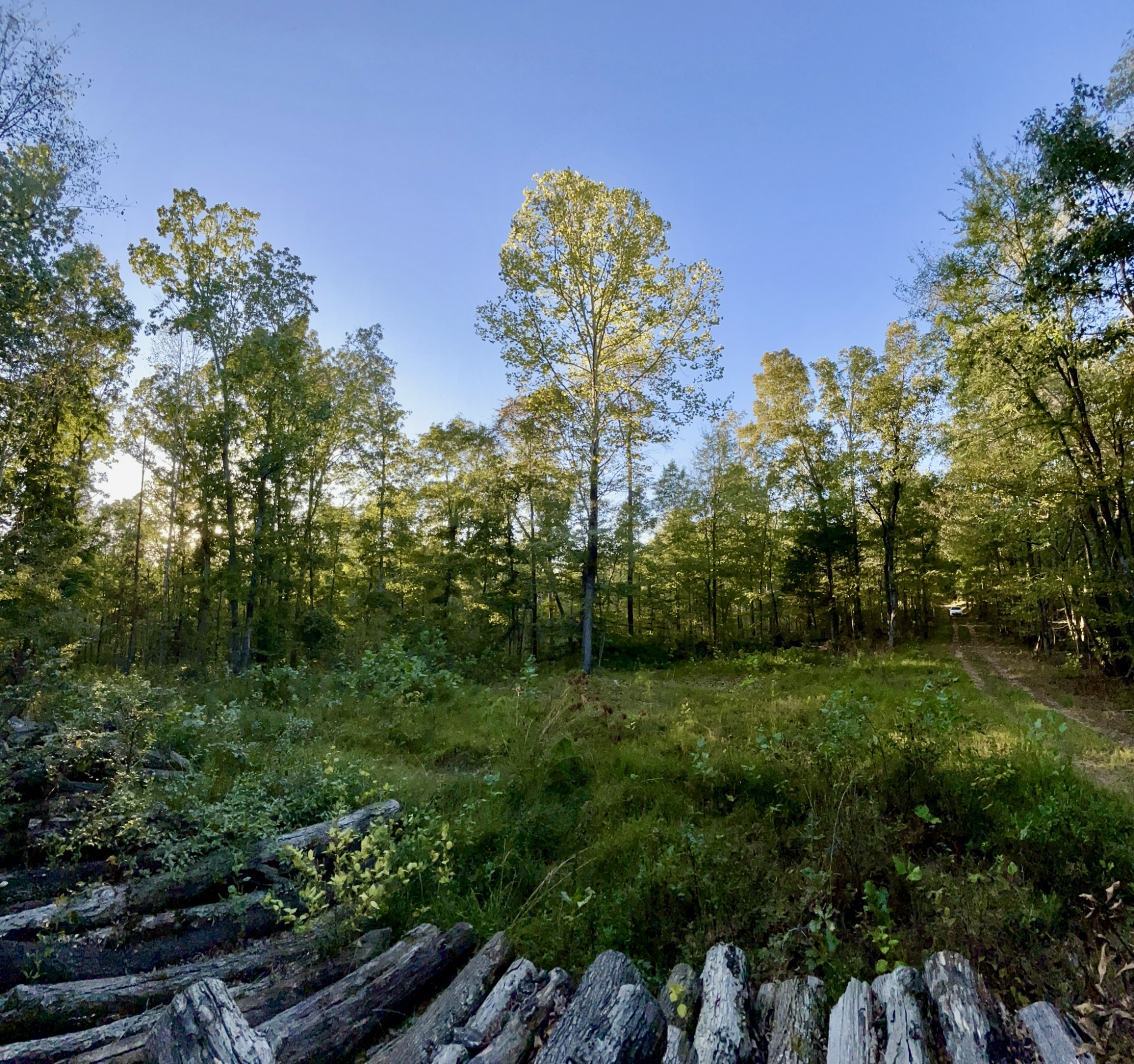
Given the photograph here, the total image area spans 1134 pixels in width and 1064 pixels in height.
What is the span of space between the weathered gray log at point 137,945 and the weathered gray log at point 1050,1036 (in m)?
4.24

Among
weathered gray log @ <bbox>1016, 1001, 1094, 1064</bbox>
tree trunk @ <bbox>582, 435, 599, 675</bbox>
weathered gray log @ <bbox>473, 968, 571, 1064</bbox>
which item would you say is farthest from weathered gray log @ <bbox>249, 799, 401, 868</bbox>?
tree trunk @ <bbox>582, 435, 599, 675</bbox>

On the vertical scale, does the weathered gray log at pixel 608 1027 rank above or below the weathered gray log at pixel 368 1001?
above

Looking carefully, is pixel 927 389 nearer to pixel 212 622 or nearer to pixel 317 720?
pixel 317 720

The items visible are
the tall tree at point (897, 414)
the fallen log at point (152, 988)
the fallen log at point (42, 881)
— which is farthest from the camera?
the tall tree at point (897, 414)

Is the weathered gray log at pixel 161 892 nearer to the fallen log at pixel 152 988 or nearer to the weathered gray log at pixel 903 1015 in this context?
the fallen log at pixel 152 988

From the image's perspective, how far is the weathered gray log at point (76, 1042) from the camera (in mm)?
2475

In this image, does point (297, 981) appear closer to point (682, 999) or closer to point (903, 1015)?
point (682, 999)

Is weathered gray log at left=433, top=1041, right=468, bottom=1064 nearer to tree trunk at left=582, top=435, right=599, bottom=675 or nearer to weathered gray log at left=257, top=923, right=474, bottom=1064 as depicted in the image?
weathered gray log at left=257, top=923, right=474, bottom=1064

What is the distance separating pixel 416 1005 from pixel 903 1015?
8.23 ft

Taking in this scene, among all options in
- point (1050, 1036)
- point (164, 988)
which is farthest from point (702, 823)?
point (164, 988)

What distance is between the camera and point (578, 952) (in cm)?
332

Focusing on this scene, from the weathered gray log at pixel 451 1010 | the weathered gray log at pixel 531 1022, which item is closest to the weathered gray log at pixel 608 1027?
the weathered gray log at pixel 531 1022

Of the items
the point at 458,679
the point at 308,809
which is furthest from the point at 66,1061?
the point at 458,679

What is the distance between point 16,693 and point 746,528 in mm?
21875
